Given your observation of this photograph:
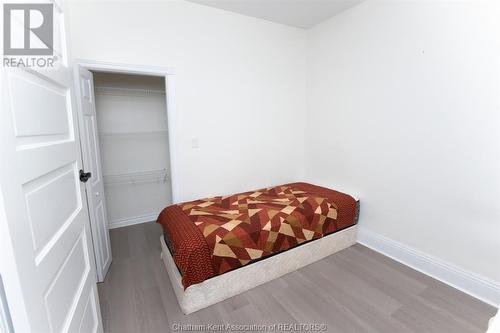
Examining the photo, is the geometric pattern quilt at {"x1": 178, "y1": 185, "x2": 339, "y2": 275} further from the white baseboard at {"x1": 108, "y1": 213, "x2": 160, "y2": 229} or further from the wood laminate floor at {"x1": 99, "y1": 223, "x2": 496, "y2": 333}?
the white baseboard at {"x1": 108, "y1": 213, "x2": 160, "y2": 229}

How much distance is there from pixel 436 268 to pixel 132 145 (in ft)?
12.3

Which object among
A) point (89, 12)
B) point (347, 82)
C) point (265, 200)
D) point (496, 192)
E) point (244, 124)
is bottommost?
point (265, 200)

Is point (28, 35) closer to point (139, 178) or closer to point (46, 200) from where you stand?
point (46, 200)

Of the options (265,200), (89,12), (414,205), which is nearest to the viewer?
(89,12)

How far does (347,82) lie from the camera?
9.32ft

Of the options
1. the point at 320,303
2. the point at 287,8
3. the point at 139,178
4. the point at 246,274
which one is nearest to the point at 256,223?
the point at 246,274

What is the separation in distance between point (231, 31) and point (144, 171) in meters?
2.22

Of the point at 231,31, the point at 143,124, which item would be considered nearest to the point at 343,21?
the point at 231,31

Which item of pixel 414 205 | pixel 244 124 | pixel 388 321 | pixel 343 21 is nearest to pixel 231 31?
pixel 244 124

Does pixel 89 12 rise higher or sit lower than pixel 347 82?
higher

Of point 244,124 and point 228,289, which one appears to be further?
point 244,124

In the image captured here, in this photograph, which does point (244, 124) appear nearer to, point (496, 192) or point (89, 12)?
point (89, 12)

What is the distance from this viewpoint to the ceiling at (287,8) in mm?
2582

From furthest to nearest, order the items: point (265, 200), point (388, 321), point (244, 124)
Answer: point (244, 124) → point (265, 200) → point (388, 321)
